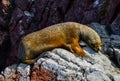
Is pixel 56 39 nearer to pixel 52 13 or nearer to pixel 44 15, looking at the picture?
pixel 52 13

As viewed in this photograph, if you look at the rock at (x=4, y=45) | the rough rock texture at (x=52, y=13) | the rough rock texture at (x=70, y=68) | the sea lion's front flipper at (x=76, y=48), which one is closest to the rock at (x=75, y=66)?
the rough rock texture at (x=70, y=68)

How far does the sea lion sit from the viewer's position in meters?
13.1


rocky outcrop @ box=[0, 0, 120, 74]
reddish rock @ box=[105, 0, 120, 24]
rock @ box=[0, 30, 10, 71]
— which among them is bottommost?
rock @ box=[0, 30, 10, 71]

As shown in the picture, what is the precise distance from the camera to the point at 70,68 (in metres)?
12.2

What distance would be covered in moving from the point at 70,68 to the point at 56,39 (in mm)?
1381

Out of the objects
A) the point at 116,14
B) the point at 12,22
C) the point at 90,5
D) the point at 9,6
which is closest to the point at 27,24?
the point at 12,22

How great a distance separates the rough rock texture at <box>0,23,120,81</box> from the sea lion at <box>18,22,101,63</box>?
231mm

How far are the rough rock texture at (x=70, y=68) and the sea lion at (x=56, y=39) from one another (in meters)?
0.23

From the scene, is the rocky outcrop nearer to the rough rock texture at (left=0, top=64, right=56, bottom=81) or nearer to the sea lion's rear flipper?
the sea lion's rear flipper

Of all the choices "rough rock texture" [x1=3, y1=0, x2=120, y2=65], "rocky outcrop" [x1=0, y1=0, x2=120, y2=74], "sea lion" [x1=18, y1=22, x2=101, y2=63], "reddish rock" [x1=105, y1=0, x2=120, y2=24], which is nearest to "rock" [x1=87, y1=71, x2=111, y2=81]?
"sea lion" [x1=18, y1=22, x2=101, y2=63]

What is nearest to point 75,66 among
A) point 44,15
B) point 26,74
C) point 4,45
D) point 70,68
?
point 70,68

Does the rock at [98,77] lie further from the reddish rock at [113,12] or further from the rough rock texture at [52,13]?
the reddish rock at [113,12]

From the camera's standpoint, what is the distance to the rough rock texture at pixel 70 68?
12.0 meters

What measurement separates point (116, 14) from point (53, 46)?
11.7ft
